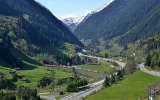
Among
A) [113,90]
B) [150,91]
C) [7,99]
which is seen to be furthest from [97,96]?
[7,99]

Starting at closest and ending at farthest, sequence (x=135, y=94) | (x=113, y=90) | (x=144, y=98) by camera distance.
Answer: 1. (x=144, y=98)
2. (x=135, y=94)
3. (x=113, y=90)

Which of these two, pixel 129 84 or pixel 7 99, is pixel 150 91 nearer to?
pixel 129 84

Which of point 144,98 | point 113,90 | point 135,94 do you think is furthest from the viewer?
point 113,90

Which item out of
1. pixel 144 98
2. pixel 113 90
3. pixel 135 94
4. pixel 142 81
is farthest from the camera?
pixel 142 81

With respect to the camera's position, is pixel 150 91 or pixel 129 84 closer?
pixel 150 91

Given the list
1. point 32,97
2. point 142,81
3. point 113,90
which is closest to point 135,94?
point 113,90

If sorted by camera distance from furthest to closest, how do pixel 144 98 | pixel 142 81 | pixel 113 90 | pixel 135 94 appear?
pixel 142 81 → pixel 113 90 → pixel 135 94 → pixel 144 98

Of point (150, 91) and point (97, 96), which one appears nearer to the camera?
point (150, 91)

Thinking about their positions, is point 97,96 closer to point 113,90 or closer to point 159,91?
point 113,90
